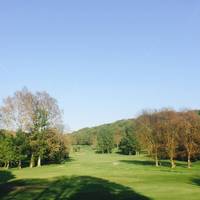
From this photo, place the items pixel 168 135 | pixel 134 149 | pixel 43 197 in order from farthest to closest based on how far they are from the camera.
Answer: pixel 134 149 < pixel 168 135 < pixel 43 197

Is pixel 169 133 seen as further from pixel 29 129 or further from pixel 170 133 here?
pixel 29 129

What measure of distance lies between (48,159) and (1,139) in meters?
17.3

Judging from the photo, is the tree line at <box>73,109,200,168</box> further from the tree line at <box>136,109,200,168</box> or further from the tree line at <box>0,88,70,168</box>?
the tree line at <box>0,88,70,168</box>

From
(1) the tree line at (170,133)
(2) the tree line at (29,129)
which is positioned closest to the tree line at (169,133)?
(1) the tree line at (170,133)

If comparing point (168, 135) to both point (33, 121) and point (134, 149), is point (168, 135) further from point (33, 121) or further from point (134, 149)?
point (134, 149)

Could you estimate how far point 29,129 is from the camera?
8669 cm

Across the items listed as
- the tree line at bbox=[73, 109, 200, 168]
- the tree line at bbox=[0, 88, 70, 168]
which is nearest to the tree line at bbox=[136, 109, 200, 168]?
the tree line at bbox=[73, 109, 200, 168]

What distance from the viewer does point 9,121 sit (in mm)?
85750

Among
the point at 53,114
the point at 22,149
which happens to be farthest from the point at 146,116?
the point at 22,149

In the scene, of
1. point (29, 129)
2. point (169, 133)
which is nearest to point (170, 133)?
point (169, 133)

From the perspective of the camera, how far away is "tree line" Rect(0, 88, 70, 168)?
85.2 m

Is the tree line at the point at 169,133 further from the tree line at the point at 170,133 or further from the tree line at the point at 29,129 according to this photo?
the tree line at the point at 29,129

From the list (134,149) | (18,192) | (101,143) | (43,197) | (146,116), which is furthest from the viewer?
(101,143)

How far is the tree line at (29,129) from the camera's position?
85188mm
